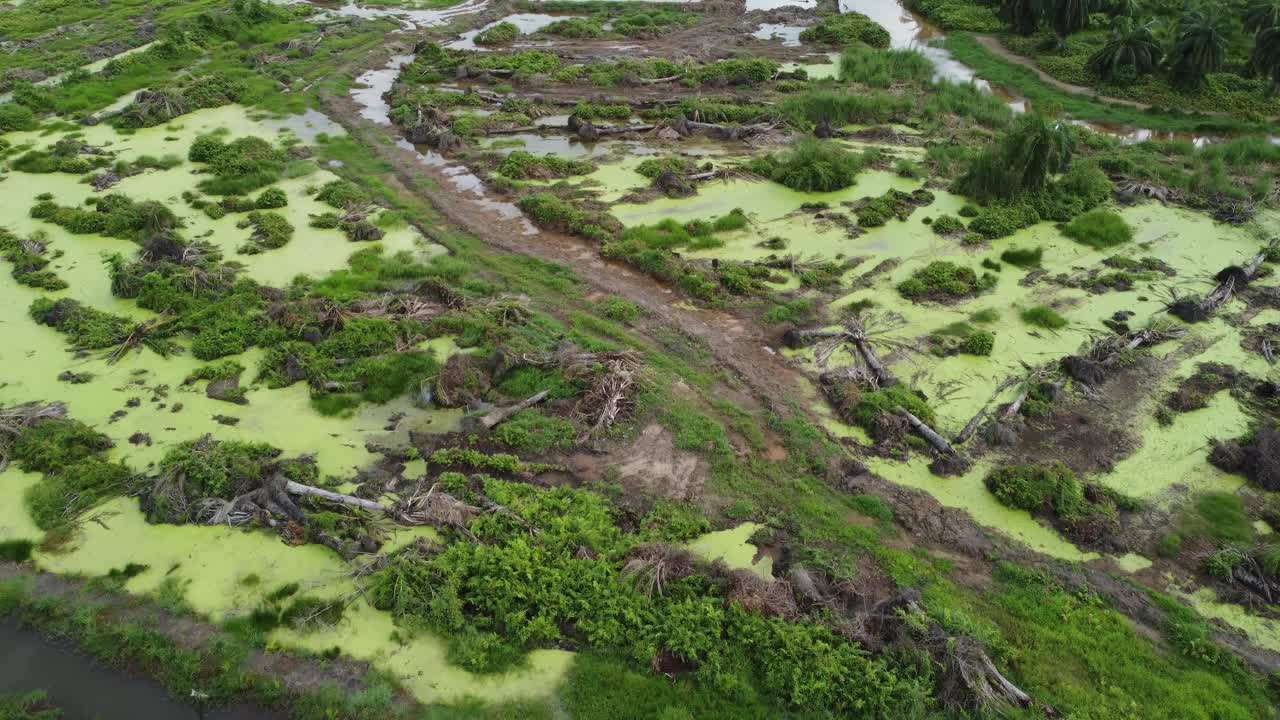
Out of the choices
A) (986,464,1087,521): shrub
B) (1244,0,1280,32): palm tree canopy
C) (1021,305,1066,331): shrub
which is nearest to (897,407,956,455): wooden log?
(986,464,1087,521): shrub

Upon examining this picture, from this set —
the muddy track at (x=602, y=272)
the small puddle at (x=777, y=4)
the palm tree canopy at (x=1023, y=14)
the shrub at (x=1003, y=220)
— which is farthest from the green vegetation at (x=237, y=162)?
the palm tree canopy at (x=1023, y=14)

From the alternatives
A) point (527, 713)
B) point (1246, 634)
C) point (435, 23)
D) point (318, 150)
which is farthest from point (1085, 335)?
point (435, 23)

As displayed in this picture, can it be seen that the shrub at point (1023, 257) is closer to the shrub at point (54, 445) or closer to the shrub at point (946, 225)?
the shrub at point (946, 225)

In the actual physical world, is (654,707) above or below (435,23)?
below

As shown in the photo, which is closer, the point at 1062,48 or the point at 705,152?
the point at 705,152

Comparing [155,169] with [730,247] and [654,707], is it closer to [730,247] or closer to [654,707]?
→ [730,247]
